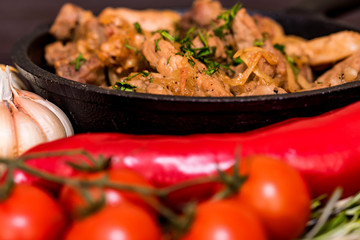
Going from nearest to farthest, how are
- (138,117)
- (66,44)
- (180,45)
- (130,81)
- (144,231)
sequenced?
1. (144,231)
2. (138,117)
3. (130,81)
4. (180,45)
5. (66,44)

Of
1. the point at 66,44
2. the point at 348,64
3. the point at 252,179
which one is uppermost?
the point at 348,64

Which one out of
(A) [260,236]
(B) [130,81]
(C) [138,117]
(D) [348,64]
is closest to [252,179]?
(A) [260,236]

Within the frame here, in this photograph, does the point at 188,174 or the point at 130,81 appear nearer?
the point at 188,174

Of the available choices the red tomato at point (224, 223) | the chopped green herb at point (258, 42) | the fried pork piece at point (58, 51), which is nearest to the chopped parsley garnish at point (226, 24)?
the chopped green herb at point (258, 42)

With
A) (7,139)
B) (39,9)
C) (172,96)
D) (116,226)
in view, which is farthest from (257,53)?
(39,9)

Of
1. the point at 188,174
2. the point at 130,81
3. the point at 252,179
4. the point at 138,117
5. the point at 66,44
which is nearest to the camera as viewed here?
the point at 252,179

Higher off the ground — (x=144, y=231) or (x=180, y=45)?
(x=180, y=45)

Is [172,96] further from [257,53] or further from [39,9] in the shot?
[39,9]

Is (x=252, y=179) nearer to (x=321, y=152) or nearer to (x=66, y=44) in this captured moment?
(x=321, y=152)
